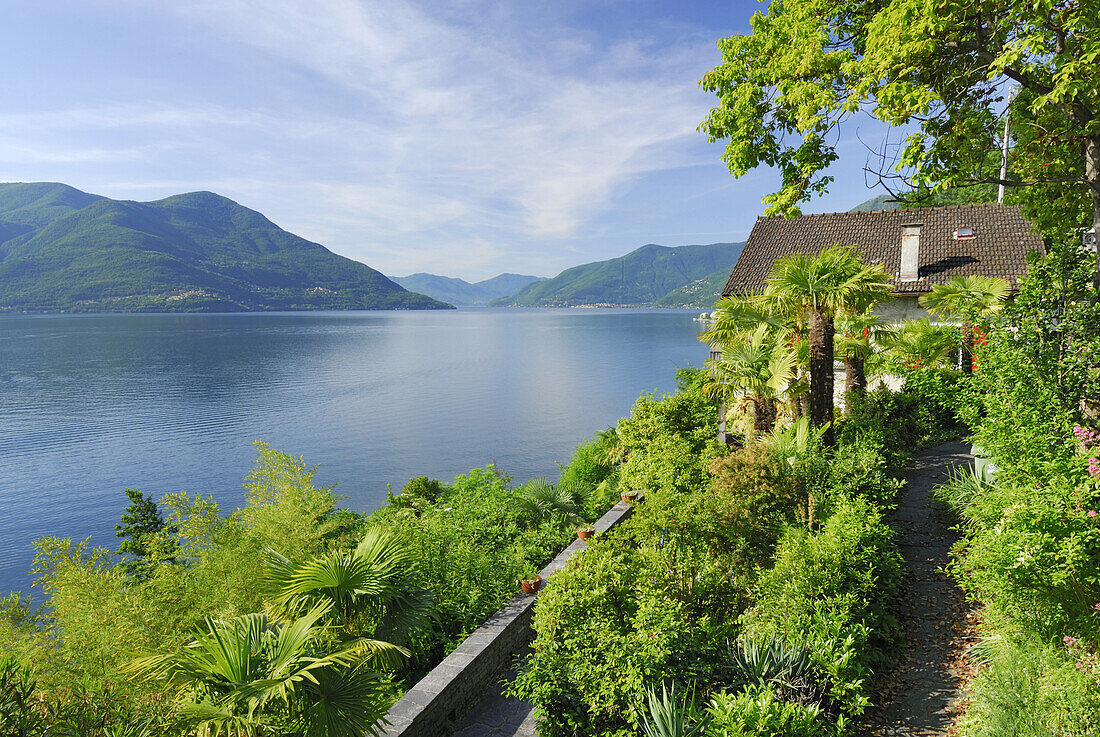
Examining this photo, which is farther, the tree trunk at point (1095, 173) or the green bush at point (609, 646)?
the tree trunk at point (1095, 173)

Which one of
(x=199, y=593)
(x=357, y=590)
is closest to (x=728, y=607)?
(x=357, y=590)

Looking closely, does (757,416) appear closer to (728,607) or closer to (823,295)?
(823,295)

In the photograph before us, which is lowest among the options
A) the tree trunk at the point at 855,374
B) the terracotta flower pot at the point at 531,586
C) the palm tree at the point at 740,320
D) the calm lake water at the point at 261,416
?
the calm lake water at the point at 261,416

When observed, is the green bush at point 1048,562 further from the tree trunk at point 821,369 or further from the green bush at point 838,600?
the tree trunk at point 821,369

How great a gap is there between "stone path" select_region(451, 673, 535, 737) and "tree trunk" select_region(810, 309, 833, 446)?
7826mm

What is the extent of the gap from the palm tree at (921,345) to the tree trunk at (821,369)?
5445mm

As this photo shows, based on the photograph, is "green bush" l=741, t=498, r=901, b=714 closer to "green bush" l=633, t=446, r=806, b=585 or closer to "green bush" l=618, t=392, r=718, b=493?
"green bush" l=633, t=446, r=806, b=585

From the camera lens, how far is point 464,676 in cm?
715

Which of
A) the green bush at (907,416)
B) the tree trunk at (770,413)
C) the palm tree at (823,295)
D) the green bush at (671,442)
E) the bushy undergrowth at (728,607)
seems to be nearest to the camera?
the bushy undergrowth at (728,607)

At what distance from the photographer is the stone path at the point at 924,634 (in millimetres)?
5359

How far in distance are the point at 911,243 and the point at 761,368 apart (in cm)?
1503

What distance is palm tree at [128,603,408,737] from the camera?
475 centimetres

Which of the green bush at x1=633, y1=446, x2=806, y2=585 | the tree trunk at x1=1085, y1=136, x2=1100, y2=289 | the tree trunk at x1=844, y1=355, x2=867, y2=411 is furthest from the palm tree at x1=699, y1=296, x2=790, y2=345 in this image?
the tree trunk at x1=1085, y1=136, x2=1100, y2=289

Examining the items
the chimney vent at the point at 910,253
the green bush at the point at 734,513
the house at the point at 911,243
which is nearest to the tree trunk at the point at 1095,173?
the green bush at the point at 734,513
